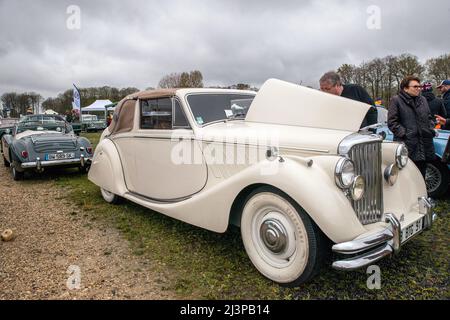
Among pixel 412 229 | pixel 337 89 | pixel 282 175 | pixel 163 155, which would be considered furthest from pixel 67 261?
pixel 337 89

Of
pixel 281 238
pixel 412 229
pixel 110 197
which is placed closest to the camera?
pixel 281 238

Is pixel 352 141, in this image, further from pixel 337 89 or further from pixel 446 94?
pixel 446 94

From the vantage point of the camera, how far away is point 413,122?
405cm

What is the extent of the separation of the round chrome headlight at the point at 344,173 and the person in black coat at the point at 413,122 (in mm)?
2040

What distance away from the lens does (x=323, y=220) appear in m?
2.29

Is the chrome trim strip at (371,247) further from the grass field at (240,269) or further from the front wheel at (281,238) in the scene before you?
the grass field at (240,269)

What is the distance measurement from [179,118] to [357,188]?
7.04ft

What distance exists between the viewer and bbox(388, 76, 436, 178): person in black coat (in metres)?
4.02

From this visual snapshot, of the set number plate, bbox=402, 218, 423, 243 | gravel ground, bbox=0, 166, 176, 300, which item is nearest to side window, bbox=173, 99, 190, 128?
gravel ground, bbox=0, 166, 176, 300

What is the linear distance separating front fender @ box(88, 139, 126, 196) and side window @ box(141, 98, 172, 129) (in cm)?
80

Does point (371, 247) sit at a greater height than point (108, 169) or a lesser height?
lesser

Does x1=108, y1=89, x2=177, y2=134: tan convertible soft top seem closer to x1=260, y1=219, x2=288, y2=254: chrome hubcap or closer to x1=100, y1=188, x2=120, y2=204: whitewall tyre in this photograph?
x1=100, y1=188, x2=120, y2=204: whitewall tyre

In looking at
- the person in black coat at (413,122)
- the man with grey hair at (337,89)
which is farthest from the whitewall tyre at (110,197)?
the person in black coat at (413,122)
